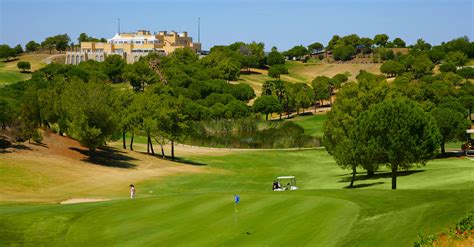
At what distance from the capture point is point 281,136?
126625 millimetres

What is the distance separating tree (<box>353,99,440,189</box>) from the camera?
56125 millimetres

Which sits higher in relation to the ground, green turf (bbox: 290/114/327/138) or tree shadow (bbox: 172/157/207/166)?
green turf (bbox: 290/114/327/138)

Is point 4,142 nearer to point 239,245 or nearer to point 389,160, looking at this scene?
point 389,160

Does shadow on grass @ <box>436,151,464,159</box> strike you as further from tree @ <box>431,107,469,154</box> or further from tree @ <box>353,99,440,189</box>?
tree @ <box>353,99,440,189</box>

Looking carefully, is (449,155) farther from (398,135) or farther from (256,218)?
(256,218)

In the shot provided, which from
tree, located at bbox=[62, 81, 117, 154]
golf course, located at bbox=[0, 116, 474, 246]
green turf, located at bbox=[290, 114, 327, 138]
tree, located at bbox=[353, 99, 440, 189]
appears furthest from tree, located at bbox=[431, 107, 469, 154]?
green turf, located at bbox=[290, 114, 327, 138]

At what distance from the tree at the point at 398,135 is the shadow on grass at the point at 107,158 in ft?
119

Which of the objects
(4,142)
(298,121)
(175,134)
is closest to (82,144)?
(4,142)

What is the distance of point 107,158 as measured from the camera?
89250 mm

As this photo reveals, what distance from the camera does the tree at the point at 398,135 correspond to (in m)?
56.1

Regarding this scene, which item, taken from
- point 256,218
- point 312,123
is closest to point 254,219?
point 256,218

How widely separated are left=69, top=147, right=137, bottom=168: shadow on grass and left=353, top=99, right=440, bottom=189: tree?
36.3 metres

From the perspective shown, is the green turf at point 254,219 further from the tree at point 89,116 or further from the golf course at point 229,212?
the tree at point 89,116

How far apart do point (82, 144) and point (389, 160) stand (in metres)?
40.9
